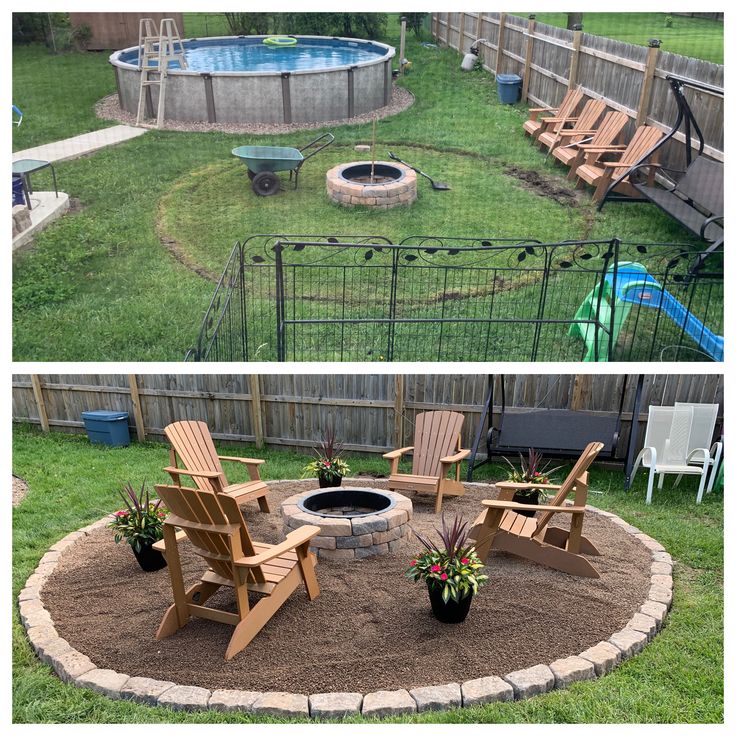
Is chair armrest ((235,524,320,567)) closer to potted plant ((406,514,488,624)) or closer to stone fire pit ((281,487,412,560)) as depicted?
stone fire pit ((281,487,412,560))

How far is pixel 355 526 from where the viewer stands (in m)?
4.79

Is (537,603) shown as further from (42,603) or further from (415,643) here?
(42,603)

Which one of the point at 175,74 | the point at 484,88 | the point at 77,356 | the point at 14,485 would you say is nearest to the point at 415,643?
the point at 77,356

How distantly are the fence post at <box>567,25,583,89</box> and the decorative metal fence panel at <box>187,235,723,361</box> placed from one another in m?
1.24

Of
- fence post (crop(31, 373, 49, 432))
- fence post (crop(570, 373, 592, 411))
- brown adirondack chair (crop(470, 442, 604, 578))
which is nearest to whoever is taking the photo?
brown adirondack chair (crop(470, 442, 604, 578))

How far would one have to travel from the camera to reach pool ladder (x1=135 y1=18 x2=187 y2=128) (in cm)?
449

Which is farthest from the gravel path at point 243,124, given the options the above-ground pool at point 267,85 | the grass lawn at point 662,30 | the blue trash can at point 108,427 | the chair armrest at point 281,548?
the blue trash can at point 108,427

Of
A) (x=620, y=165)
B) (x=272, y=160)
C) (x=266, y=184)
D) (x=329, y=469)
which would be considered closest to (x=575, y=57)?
(x=620, y=165)

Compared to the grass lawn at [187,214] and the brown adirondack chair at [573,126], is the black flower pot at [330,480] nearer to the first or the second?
the grass lawn at [187,214]

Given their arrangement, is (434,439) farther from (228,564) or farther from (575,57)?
(575,57)

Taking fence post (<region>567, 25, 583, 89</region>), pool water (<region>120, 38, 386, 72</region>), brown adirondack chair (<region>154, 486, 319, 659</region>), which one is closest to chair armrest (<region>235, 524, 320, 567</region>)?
brown adirondack chair (<region>154, 486, 319, 659</region>)

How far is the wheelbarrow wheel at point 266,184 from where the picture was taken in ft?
17.2

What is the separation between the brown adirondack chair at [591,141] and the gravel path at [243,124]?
116 cm

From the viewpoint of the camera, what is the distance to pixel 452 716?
3322mm
